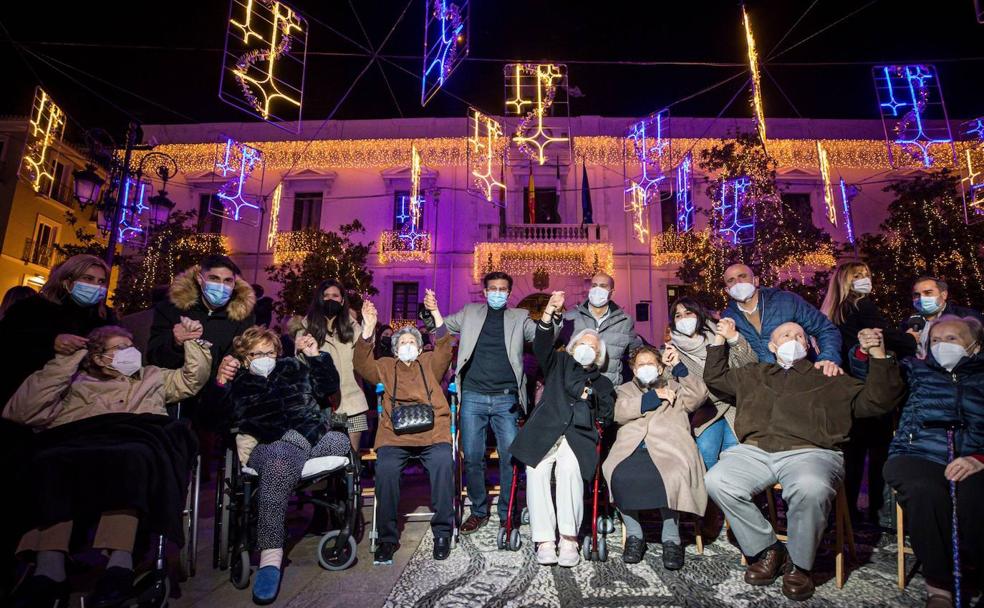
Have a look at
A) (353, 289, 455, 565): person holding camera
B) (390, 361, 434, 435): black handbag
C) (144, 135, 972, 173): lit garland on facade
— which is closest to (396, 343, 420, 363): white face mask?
(353, 289, 455, 565): person holding camera

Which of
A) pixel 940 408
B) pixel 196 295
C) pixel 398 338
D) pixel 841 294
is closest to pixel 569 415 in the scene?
pixel 398 338

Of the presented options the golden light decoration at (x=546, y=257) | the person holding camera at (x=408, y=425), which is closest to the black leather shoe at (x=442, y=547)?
the person holding camera at (x=408, y=425)

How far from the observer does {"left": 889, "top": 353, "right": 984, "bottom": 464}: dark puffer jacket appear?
2.68 m

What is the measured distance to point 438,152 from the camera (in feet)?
59.1

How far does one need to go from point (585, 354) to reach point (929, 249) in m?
13.8

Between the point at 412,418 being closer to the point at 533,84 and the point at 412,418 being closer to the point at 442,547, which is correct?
the point at 442,547

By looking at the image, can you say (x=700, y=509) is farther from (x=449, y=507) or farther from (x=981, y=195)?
(x=981, y=195)

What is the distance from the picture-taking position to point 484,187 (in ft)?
44.5

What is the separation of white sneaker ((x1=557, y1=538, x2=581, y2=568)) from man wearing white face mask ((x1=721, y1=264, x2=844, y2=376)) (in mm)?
2211

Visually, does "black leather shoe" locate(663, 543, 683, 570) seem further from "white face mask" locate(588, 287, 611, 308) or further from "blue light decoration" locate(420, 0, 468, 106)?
"blue light decoration" locate(420, 0, 468, 106)

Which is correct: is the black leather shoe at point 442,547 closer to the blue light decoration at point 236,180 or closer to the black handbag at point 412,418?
the black handbag at point 412,418

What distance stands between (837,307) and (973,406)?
1.56 m

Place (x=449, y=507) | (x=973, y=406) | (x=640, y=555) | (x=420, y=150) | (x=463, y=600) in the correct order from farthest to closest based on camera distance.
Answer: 1. (x=420, y=150)
2. (x=449, y=507)
3. (x=640, y=555)
4. (x=973, y=406)
5. (x=463, y=600)

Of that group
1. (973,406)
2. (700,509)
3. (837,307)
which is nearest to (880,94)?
(837,307)
